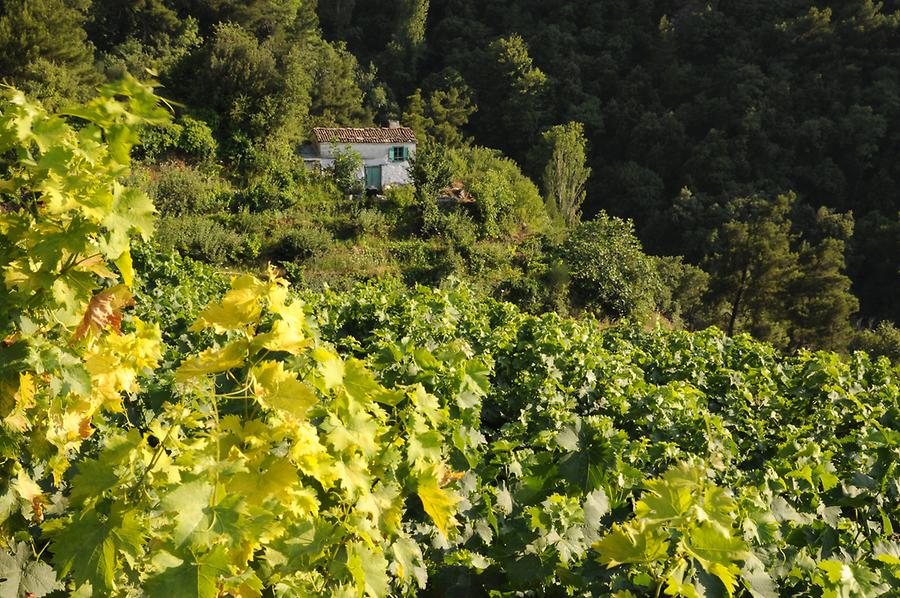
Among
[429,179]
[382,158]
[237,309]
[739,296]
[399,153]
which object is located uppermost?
[237,309]

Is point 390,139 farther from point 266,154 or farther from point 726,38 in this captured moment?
point 726,38

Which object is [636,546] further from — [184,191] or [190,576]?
[184,191]

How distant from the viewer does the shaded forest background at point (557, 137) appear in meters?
16.7

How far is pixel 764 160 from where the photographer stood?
98.0 ft

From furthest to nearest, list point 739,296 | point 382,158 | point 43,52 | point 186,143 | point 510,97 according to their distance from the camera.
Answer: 1. point 510,97
2. point 739,296
3. point 382,158
4. point 43,52
5. point 186,143

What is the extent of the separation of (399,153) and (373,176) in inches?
48.3

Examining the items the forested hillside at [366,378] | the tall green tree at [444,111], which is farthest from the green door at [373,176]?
the tall green tree at [444,111]

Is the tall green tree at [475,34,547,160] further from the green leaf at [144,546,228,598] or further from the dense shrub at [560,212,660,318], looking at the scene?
the green leaf at [144,546,228,598]

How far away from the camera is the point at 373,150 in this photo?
19828 mm

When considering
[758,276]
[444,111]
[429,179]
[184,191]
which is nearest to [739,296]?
[758,276]

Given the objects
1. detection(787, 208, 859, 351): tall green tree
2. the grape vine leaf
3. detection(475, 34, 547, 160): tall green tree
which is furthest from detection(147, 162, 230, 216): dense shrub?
detection(475, 34, 547, 160): tall green tree

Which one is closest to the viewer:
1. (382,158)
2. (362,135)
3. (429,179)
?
(429,179)

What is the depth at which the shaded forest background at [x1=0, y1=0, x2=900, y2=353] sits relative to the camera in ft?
54.7

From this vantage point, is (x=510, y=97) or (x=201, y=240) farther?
(x=510, y=97)
